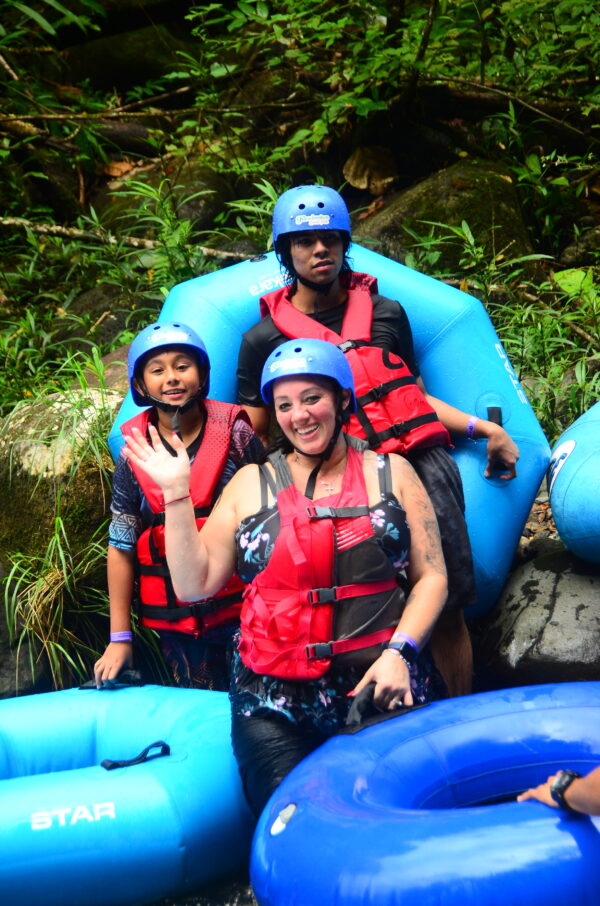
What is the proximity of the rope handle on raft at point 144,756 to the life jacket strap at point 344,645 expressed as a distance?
1.79 feet

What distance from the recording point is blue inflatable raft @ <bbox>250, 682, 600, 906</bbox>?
1.70 metres

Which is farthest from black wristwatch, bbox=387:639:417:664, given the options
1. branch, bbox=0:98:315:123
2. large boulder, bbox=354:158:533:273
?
branch, bbox=0:98:315:123

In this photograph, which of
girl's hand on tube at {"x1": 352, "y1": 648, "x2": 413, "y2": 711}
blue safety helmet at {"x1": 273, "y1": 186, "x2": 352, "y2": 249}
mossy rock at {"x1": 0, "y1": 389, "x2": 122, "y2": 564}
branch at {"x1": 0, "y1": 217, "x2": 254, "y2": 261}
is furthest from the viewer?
branch at {"x1": 0, "y1": 217, "x2": 254, "y2": 261}

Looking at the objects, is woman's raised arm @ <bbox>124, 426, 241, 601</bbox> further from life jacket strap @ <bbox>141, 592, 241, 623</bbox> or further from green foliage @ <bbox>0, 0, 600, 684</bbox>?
green foliage @ <bbox>0, 0, 600, 684</bbox>

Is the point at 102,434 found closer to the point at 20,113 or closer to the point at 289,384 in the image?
the point at 289,384

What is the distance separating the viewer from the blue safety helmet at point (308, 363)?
8.37ft

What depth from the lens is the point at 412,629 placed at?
2416 mm

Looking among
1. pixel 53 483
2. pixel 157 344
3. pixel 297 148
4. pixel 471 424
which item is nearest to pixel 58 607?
pixel 53 483


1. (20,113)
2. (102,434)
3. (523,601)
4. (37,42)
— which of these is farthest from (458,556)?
(37,42)

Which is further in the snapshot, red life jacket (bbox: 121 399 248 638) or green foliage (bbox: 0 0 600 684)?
green foliage (bbox: 0 0 600 684)

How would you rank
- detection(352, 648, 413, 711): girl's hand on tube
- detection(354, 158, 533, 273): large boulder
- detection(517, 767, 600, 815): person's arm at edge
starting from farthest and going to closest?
detection(354, 158, 533, 273): large boulder, detection(352, 648, 413, 711): girl's hand on tube, detection(517, 767, 600, 815): person's arm at edge

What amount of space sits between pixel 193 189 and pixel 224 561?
425 cm

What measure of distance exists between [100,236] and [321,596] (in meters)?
3.84

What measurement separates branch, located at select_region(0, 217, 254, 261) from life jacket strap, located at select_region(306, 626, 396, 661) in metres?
3.27
